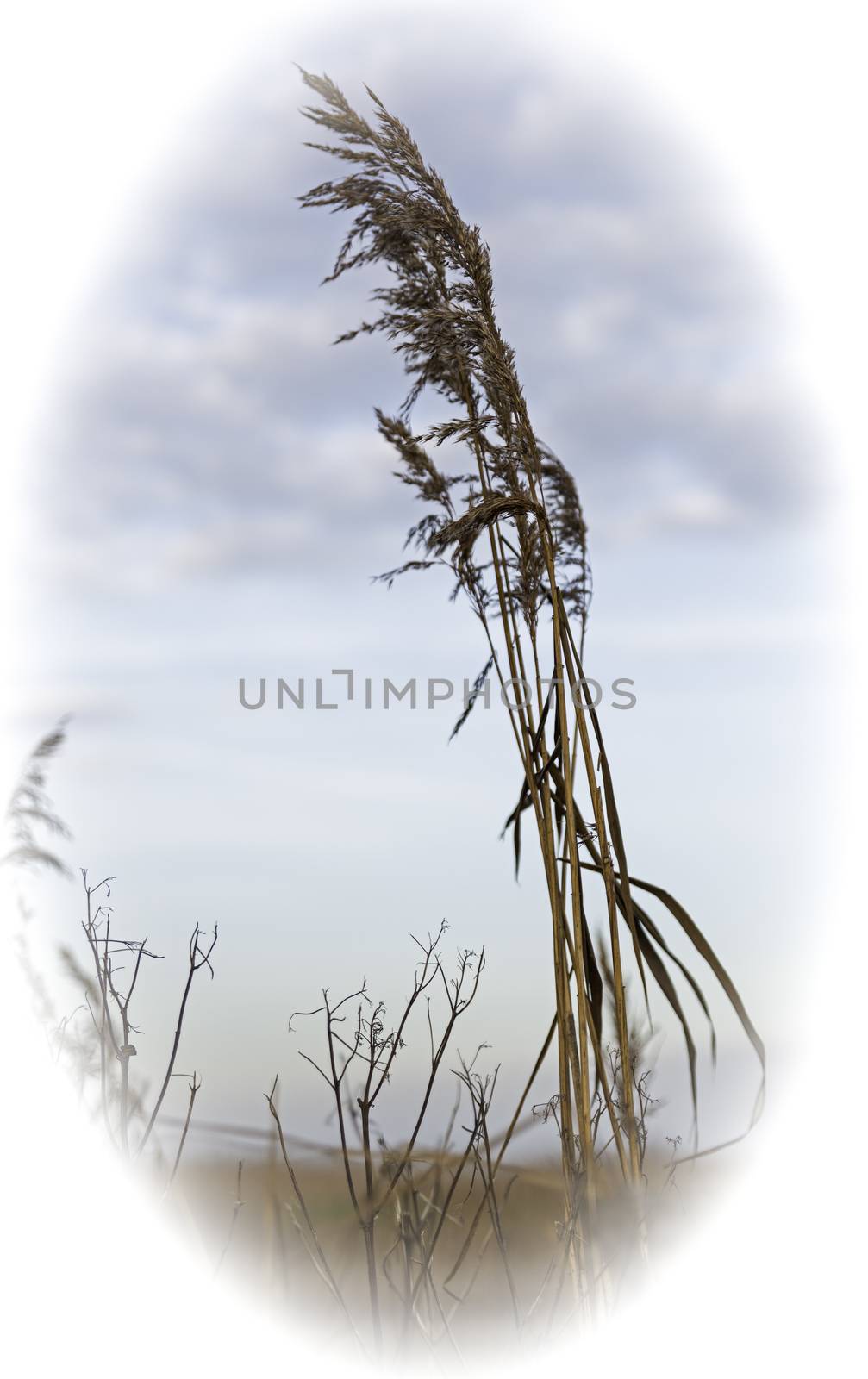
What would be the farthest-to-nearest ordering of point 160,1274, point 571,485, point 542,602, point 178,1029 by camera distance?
point 571,485 < point 542,602 < point 160,1274 < point 178,1029

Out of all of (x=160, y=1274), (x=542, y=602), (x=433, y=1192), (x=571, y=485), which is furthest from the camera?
(x=571, y=485)

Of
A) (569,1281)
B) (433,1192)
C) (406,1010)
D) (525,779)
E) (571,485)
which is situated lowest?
(569,1281)

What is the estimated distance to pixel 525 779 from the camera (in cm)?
171

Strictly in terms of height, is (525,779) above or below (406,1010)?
above

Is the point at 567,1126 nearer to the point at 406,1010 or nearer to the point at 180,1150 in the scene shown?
the point at 406,1010

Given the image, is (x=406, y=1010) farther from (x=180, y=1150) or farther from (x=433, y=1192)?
(x=180, y=1150)

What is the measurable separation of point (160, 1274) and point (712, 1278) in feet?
2.78

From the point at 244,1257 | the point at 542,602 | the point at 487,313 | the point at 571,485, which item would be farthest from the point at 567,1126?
the point at 487,313

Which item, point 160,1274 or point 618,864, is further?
point 618,864

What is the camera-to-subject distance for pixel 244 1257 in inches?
54.9

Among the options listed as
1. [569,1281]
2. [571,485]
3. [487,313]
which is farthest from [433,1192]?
[487,313]

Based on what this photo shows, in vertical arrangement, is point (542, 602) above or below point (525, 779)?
above

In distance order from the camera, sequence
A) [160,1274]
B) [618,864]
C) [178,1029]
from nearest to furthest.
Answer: [178,1029] < [160,1274] < [618,864]

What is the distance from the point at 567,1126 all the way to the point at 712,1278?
1.25ft
